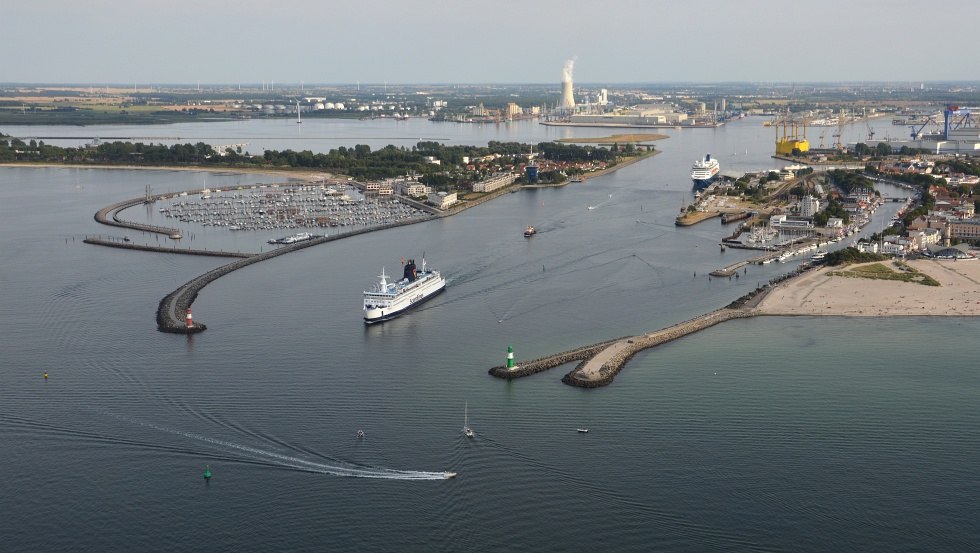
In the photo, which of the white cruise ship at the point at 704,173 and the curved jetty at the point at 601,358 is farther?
the white cruise ship at the point at 704,173

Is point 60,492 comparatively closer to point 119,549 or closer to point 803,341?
point 119,549

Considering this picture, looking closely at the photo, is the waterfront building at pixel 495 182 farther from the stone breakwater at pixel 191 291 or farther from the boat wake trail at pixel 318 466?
the boat wake trail at pixel 318 466

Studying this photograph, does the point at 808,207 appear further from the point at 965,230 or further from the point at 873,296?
the point at 873,296

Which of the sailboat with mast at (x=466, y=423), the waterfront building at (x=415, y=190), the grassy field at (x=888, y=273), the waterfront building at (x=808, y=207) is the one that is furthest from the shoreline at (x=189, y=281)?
the grassy field at (x=888, y=273)

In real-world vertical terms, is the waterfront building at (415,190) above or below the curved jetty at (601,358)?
above

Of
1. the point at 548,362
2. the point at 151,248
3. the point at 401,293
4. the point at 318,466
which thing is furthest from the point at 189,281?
the point at 318,466
